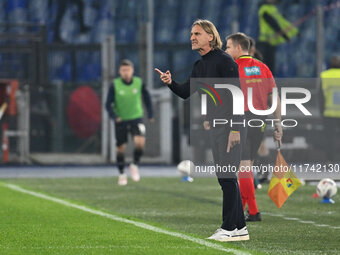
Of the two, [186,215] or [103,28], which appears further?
[103,28]

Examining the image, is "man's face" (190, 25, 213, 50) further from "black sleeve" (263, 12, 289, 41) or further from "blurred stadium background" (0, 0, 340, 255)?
"black sleeve" (263, 12, 289, 41)

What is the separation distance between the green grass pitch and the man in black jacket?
7.9 inches

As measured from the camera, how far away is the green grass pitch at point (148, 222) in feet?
25.0

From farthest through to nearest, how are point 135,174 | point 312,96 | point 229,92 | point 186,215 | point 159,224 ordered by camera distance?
point 312,96, point 135,174, point 186,215, point 159,224, point 229,92

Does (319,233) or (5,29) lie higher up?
(5,29)

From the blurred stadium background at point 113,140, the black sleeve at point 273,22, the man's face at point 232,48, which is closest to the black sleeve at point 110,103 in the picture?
the blurred stadium background at point 113,140

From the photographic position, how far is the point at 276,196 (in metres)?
10.1

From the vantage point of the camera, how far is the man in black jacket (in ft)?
26.3

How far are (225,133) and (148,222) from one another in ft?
6.51

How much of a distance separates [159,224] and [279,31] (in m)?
23.9

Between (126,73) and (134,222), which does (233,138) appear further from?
(126,73)

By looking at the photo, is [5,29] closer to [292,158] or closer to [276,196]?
[292,158]

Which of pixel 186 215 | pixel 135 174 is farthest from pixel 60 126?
pixel 186 215

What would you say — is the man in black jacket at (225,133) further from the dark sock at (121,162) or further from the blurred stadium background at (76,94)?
the blurred stadium background at (76,94)
